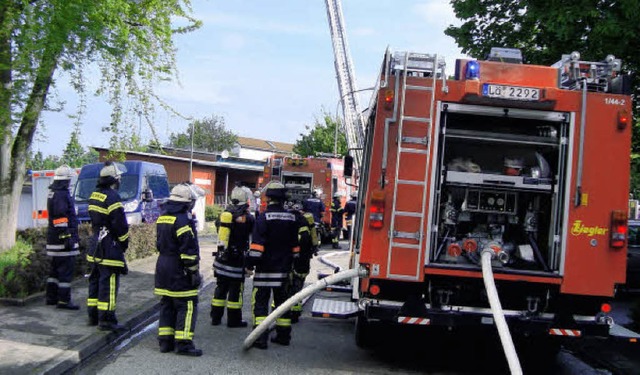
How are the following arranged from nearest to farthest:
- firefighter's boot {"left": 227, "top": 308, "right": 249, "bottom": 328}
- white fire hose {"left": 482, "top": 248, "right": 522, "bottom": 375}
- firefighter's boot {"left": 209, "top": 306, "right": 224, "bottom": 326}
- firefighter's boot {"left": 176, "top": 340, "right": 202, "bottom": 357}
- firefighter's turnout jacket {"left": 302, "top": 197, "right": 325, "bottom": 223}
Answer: white fire hose {"left": 482, "top": 248, "right": 522, "bottom": 375}
firefighter's boot {"left": 176, "top": 340, "right": 202, "bottom": 357}
firefighter's boot {"left": 227, "top": 308, "right": 249, "bottom": 328}
firefighter's boot {"left": 209, "top": 306, "right": 224, "bottom": 326}
firefighter's turnout jacket {"left": 302, "top": 197, "right": 325, "bottom": 223}

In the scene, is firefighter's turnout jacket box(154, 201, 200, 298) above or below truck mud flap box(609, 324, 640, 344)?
above

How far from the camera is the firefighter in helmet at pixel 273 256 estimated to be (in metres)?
7.23

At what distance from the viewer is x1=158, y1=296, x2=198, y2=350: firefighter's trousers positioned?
6.54m

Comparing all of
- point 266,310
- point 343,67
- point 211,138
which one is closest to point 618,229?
point 266,310

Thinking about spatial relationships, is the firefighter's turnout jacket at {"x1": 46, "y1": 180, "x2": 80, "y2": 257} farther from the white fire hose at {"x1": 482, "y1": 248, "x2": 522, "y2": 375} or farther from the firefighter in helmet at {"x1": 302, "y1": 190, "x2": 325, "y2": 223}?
the firefighter in helmet at {"x1": 302, "y1": 190, "x2": 325, "y2": 223}

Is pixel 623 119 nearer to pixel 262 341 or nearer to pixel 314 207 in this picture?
pixel 262 341

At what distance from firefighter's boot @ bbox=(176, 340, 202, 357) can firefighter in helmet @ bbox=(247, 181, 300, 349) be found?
29.9 inches

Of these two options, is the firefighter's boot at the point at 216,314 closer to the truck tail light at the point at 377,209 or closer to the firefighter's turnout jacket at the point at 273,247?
the firefighter's turnout jacket at the point at 273,247

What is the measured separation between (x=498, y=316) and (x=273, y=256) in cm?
274

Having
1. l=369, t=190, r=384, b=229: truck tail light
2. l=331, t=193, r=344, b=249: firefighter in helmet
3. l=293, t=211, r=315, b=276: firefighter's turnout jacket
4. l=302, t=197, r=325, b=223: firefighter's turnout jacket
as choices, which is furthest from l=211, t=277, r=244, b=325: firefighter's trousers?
l=331, t=193, r=344, b=249: firefighter in helmet

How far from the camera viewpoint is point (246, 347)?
6.86m

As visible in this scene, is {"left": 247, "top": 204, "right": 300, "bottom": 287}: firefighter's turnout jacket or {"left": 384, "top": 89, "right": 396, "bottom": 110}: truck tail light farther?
{"left": 247, "top": 204, "right": 300, "bottom": 287}: firefighter's turnout jacket

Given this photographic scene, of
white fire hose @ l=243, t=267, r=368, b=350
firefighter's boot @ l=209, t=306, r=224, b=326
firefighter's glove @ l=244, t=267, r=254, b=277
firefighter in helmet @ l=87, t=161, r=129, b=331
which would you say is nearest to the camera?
white fire hose @ l=243, t=267, r=368, b=350

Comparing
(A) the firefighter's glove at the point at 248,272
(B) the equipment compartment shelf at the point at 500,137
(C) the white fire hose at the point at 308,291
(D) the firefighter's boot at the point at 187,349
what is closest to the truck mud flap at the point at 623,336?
(B) the equipment compartment shelf at the point at 500,137
